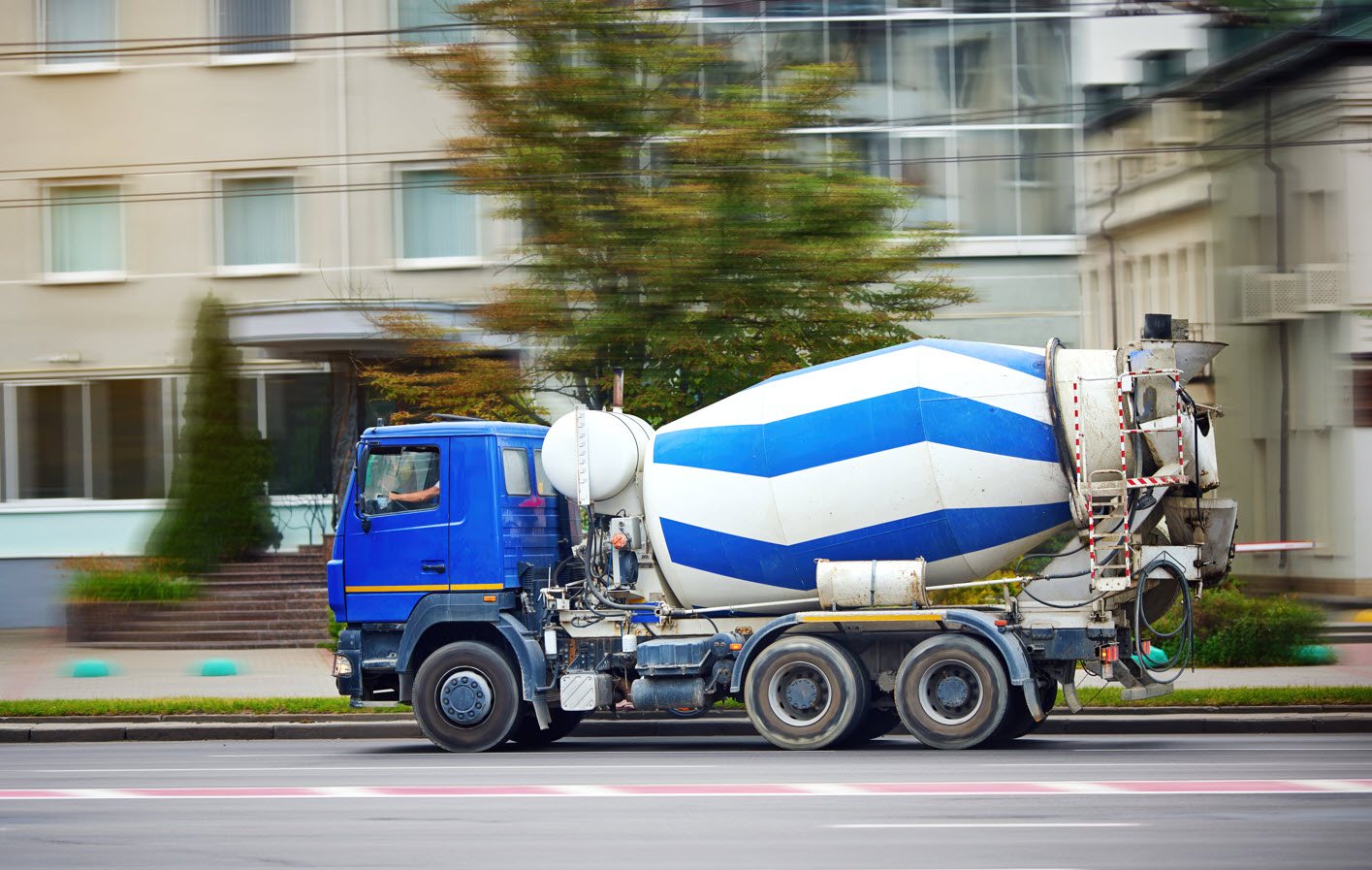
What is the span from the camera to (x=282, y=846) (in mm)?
8469

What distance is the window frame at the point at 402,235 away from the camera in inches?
1069

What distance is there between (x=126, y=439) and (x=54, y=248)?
3.68 meters

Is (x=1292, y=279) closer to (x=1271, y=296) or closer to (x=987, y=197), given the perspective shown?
(x=1271, y=296)

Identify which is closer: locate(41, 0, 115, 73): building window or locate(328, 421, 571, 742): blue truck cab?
locate(328, 421, 571, 742): blue truck cab

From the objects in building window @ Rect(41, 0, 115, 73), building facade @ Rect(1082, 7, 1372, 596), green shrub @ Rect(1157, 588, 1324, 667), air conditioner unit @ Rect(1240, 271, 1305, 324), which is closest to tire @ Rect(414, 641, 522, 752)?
green shrub @ Rect(1157, 588, 1324, 667)

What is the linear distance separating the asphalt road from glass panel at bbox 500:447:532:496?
7.55 ft

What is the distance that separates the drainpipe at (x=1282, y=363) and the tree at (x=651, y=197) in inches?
415

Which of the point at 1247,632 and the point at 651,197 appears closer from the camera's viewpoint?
the point at 651,197

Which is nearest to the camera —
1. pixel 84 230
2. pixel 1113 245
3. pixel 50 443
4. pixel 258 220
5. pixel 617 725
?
pixel 617 725

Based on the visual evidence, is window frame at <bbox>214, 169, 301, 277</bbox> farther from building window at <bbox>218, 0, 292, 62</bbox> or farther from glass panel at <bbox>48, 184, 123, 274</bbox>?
building window at <bbox>218, 0, 292, 62</bbox>

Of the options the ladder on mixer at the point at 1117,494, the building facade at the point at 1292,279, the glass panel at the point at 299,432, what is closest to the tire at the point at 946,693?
the ladder on mixer at the point at 1117,494

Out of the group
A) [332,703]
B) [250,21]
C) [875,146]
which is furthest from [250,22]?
[332,703]

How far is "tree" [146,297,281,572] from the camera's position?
86.2 feet

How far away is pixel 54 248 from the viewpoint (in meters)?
28.8
